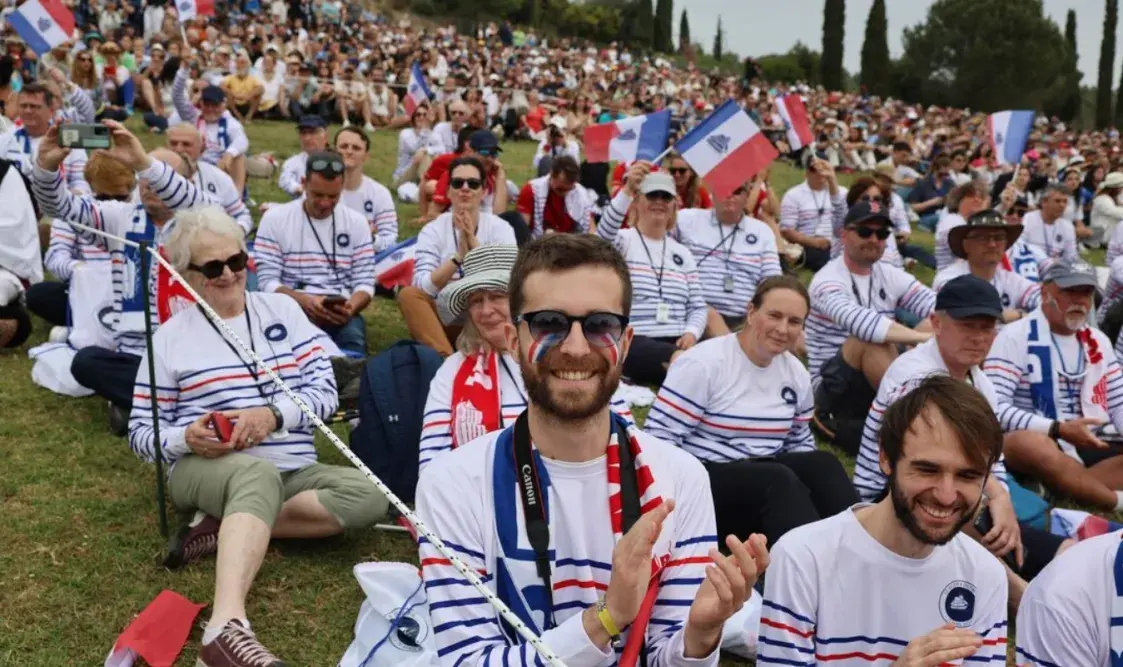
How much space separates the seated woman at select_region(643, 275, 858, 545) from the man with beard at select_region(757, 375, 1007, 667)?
63.1 inches

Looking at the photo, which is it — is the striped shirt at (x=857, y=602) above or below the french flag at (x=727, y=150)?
below

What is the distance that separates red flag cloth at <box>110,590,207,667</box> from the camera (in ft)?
A: 12.6

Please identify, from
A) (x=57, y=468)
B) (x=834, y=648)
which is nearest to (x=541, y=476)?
(x=834, y=648)

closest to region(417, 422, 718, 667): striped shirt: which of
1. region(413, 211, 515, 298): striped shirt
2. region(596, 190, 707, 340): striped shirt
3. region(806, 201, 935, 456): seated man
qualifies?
region(806, 201, 935, 456): seated man

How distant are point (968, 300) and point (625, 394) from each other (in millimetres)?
2151

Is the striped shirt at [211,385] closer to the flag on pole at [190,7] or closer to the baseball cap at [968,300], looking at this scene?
the baseball cap at [968,300]

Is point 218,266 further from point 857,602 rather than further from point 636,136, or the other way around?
point 636,136

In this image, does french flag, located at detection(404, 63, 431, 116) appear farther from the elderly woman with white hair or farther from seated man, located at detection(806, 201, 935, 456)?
the elderly woman with white hair

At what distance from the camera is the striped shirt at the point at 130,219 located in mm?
6055

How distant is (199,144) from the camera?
8.93 meters

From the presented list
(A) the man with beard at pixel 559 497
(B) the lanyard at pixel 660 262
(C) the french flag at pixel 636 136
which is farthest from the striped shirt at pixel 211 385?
(C) the french flag at pixel 636 136

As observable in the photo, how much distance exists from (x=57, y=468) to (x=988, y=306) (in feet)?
16.3


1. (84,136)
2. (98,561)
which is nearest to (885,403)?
(98,561)

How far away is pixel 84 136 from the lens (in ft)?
17.1
